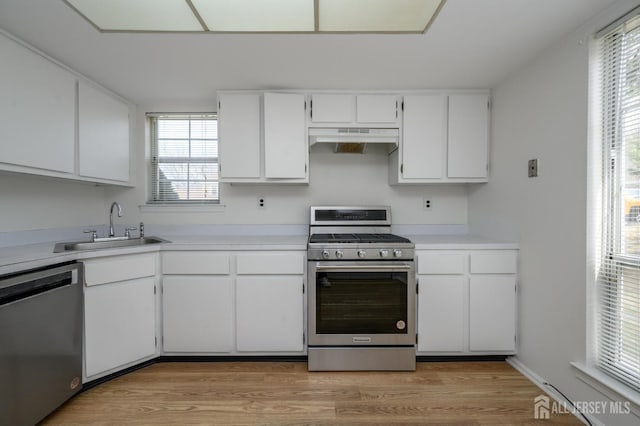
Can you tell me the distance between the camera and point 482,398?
72.9 inches

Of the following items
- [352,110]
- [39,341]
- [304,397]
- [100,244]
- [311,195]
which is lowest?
[304,397]

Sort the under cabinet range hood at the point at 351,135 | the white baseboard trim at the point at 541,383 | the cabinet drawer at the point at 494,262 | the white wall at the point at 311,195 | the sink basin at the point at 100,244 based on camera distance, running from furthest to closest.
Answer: the white wall at the point at 311,195 → the under cabinet range hood at the point at 351,135 → the cabinet drawer at the point at 494,262 → the sink basin at the point at 100,244 → the white baseboard trim at the point at 541,383

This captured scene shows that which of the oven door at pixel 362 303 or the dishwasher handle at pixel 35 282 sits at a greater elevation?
the dishwasher handle at pixel 35 282

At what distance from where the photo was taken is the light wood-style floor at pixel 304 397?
1683 mm

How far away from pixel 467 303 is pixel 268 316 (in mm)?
1623

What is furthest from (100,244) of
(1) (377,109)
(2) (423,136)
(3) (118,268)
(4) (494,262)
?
(4) (494,262)

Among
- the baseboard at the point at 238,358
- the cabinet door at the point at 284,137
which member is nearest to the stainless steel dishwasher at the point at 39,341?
the baseboard at the point at 238,358

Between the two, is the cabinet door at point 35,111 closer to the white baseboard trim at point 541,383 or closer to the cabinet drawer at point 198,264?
the cabinet drawer at point 198,264

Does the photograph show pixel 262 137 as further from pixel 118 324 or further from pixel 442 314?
pixel 442 314

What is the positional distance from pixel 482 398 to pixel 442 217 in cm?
160

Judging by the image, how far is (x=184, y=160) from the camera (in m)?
2.94

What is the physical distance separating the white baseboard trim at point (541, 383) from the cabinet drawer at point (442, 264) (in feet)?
2.72

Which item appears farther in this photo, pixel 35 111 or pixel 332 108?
pixel 332 108

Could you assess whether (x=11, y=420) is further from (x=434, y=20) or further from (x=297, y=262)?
(x=434, y=20)
